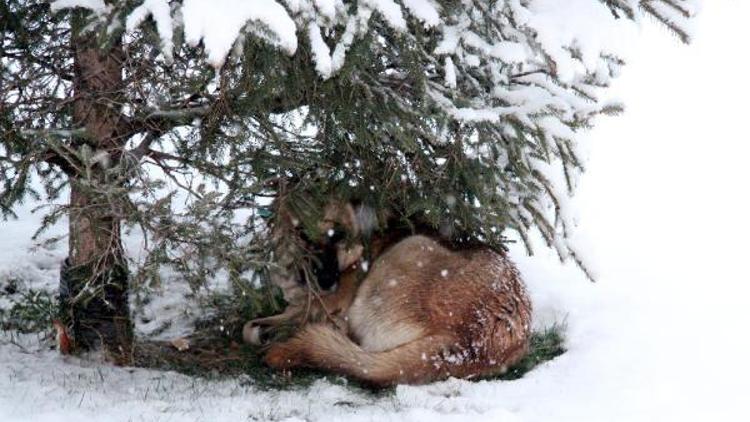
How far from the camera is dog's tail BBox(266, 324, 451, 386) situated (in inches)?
169

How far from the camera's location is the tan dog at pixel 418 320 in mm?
4391

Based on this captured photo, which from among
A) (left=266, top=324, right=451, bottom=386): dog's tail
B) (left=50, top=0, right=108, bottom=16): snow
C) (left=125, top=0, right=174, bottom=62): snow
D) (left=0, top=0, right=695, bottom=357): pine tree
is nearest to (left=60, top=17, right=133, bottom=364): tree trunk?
(left=0, top=0, right=695, bottom=357): pine tree

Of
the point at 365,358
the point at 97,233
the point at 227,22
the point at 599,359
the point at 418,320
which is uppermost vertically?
the point at 227,22

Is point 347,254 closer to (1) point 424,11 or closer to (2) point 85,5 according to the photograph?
(1) point 424,11

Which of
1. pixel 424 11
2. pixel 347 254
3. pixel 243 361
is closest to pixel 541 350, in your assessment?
pixel 347 254

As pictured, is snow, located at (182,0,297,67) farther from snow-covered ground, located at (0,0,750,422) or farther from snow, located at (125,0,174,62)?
snow-covered ground, located at (0,0,750,422)

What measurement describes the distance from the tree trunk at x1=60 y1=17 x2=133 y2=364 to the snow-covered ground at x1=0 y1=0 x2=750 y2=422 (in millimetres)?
248

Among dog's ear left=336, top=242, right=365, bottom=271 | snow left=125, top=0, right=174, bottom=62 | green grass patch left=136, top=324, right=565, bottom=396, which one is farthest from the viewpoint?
dog's ear left=336, top=242, right=365, bottom=271

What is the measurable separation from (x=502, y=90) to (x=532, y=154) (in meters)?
0.48

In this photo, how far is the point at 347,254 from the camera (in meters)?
5.29

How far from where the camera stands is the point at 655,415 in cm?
395

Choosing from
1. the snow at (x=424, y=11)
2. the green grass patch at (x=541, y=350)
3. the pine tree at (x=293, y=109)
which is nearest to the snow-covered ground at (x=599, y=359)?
the green grass patch at (x=541, y=350)

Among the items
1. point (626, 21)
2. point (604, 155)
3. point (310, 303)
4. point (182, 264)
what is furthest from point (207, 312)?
point (604, 155)

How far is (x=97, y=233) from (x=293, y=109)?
4.07 ft
